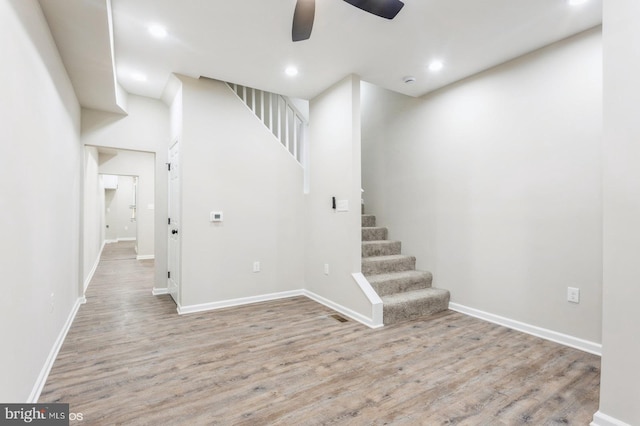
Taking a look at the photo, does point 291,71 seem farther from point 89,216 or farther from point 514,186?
point 89,216

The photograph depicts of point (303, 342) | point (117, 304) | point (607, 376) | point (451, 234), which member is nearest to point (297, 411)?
point (303, 342)

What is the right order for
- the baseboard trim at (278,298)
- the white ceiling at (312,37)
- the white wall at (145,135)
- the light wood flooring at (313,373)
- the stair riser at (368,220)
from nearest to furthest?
1. the light wood flooring at (313,373)
2. the white ceiling at (312,37)
3. the baseboard trim at (278,298)
4. the white wall at (145,135)
5. the stair riser at (368,220)

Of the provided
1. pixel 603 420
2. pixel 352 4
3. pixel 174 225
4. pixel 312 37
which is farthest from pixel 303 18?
pixel 174 225

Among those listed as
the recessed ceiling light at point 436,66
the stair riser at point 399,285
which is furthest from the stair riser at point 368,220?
the recessed ceiling light at point 436,66

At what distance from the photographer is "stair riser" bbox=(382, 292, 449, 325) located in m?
3.24

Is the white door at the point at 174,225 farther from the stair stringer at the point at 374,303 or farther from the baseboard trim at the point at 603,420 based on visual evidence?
the baseboard trim at the point at 603,420

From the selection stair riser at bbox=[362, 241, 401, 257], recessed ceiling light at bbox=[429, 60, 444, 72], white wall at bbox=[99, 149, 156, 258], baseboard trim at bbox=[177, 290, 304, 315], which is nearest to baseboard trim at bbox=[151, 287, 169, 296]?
baseboard trim at bbox=[177, 290, 304, 315]

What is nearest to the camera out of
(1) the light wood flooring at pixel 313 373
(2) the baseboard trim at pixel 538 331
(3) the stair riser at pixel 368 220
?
(1) the light wood flooring at pixel 313 373

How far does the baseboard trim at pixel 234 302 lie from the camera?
11.7 ft

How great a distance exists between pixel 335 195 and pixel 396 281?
1.29m

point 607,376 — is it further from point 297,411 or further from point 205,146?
point 205,146

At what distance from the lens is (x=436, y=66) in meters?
3.23

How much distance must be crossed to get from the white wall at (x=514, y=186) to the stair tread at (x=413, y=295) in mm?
144

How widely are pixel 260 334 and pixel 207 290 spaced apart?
112 cm
